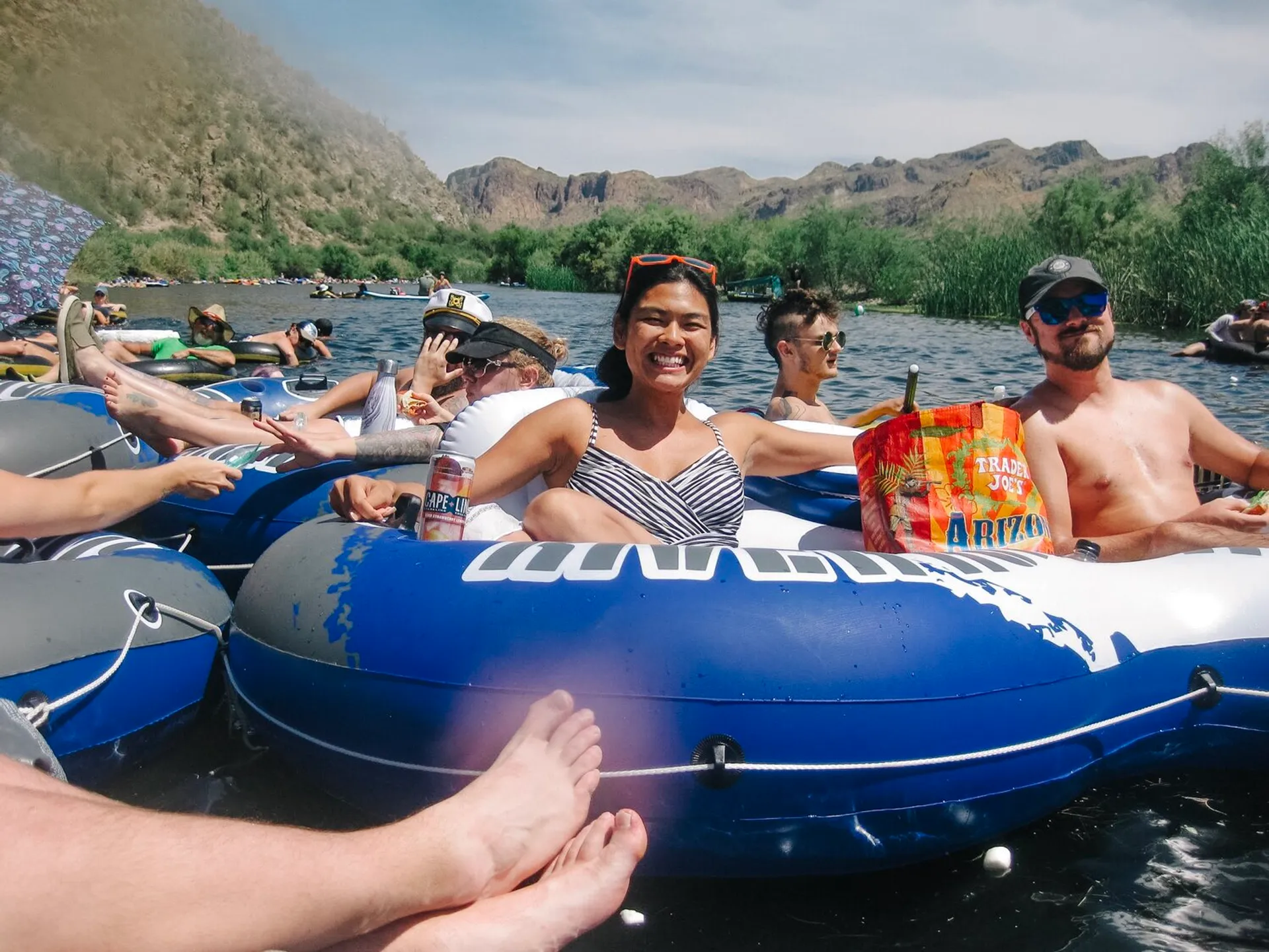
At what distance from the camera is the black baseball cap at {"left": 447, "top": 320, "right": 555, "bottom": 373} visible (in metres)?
3.53

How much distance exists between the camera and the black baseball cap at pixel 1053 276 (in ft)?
10.3

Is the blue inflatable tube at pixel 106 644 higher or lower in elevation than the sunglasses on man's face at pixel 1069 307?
lower

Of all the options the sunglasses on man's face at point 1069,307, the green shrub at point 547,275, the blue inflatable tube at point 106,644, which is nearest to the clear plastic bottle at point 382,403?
the blue inflatable tube at point 106,644

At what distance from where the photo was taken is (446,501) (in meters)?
2.60

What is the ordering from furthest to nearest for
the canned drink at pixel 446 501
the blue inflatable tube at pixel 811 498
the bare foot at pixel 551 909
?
the blue inflatable tube at pixel 811 498 → the canned drink at pixel 446 501 → the bare foot at pixel 551 909

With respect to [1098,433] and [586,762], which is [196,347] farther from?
[586,762]

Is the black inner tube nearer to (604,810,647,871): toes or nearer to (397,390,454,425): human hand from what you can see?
(397,390,454,425): human hand

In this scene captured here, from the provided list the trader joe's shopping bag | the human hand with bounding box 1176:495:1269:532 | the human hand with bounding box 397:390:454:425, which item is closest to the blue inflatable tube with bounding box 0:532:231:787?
the human hand with bounding box 397:390:454:425

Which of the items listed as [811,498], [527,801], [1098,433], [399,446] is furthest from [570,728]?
[1098,433]

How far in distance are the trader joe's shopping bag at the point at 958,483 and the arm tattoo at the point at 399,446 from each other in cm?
177

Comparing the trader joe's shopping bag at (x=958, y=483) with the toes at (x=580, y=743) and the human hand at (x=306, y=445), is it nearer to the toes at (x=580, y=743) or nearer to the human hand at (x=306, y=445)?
the toes at (x=580, y=743)

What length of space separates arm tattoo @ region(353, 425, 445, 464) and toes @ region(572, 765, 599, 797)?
2.00 metres

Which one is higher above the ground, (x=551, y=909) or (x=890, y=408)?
(x=890, y=408)

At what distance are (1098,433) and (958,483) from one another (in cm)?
78
